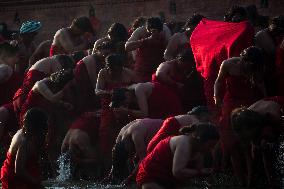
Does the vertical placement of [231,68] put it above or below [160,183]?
above

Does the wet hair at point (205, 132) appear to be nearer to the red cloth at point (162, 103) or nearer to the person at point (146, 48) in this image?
the red cloth at point (162, 103)

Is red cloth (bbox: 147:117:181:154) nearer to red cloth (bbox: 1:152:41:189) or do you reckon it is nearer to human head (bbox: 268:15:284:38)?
red cloth (bbox: 1:152:41:189)

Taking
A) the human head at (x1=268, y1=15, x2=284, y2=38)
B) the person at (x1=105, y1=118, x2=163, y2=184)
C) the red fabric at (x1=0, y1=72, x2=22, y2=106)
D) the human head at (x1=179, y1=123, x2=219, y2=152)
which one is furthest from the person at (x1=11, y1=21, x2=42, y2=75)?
the human head at (x1=179, y1=123, x2=219, y2=152)

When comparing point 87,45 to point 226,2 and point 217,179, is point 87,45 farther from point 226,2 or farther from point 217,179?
point 226,2

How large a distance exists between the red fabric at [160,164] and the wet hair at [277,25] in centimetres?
222

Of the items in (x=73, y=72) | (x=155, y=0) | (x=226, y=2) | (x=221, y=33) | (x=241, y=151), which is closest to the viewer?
(x=241, y=151)

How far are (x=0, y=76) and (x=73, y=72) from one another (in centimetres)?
107

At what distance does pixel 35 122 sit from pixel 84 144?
252 cm

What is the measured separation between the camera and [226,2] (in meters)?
13.7

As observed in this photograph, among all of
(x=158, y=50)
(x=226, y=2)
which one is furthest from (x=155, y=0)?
(x=158, y=50)

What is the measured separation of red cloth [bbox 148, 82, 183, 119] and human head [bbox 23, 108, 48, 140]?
2.01 metres

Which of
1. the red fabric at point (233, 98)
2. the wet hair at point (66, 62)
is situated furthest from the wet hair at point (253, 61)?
the wet hair at point (66, 62)

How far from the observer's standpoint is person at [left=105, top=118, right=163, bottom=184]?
7219 millimetres

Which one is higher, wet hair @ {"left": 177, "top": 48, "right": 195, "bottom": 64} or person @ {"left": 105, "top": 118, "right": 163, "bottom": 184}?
wet hair @ {"left": 177, "top": 48, "right": 195, "bottom": 64}
